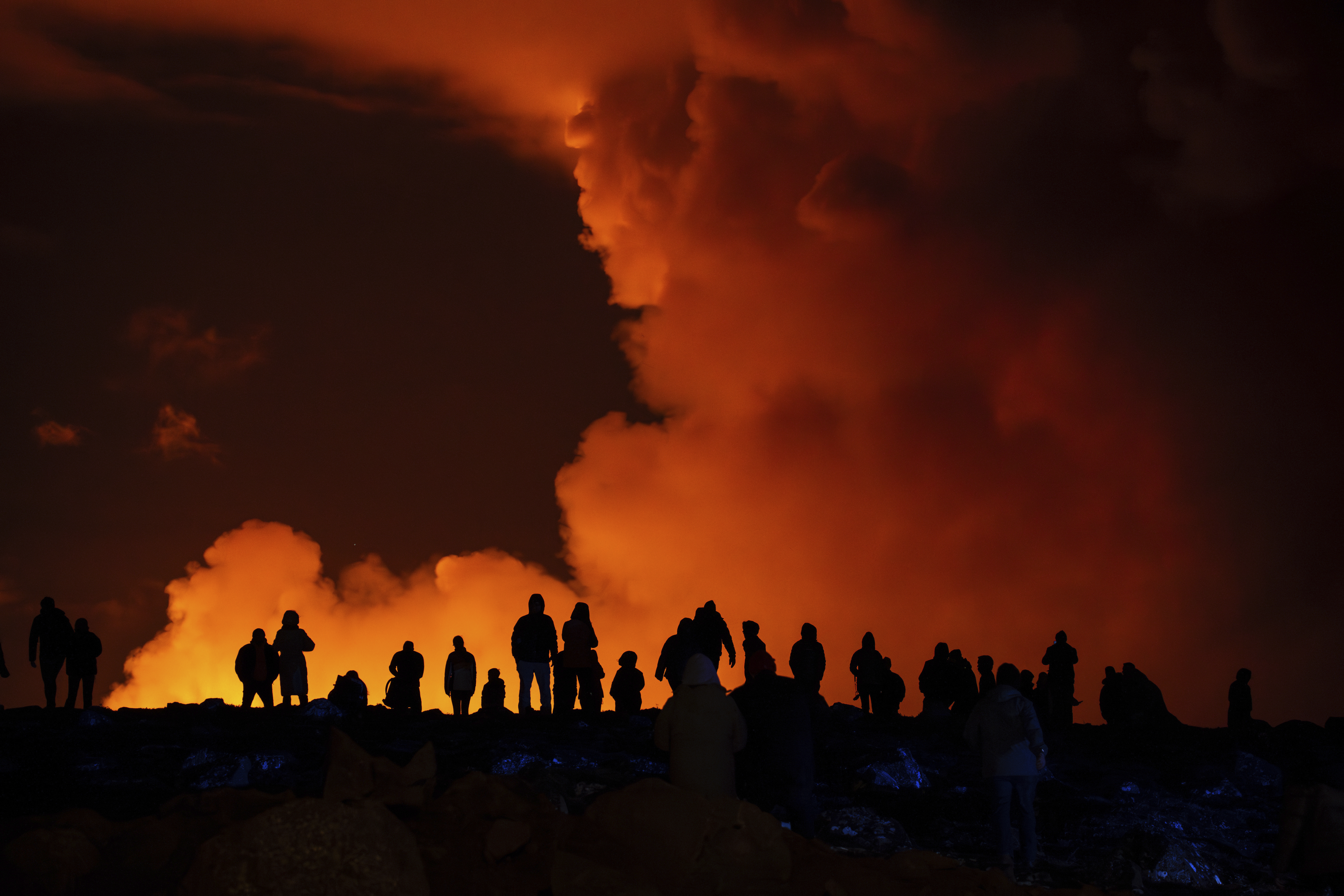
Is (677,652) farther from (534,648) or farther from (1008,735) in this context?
(1008,735)

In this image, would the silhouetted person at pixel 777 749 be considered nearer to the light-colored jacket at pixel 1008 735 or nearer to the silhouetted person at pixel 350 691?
the light-colored jacket at pixel 1008 735

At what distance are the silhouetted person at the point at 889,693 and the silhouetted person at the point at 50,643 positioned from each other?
12.7m

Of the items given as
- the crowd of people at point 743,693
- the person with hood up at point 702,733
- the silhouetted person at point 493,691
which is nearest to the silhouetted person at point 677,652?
the crowd of people at point 743,693

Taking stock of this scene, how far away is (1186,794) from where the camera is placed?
16.0 meters

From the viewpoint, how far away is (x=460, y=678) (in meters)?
20.6

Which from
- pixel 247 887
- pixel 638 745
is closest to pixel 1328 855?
pixel 247 887

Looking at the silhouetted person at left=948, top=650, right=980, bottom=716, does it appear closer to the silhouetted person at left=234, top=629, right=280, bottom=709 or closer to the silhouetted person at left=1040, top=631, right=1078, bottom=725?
the silhouetted person at left=1040, top=631, right=1078, bottom=725

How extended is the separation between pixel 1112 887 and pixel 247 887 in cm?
704

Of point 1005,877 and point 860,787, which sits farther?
point 860,787

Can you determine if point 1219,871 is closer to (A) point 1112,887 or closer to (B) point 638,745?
(A) point 1112,887

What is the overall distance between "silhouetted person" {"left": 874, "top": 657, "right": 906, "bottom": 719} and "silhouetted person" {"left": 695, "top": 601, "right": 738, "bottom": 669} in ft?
13.4

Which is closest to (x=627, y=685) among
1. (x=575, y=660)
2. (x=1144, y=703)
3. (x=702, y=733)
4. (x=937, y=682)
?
(x=575, y=660)

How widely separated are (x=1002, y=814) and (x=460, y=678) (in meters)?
11.0

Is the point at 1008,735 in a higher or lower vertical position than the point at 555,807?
higher
